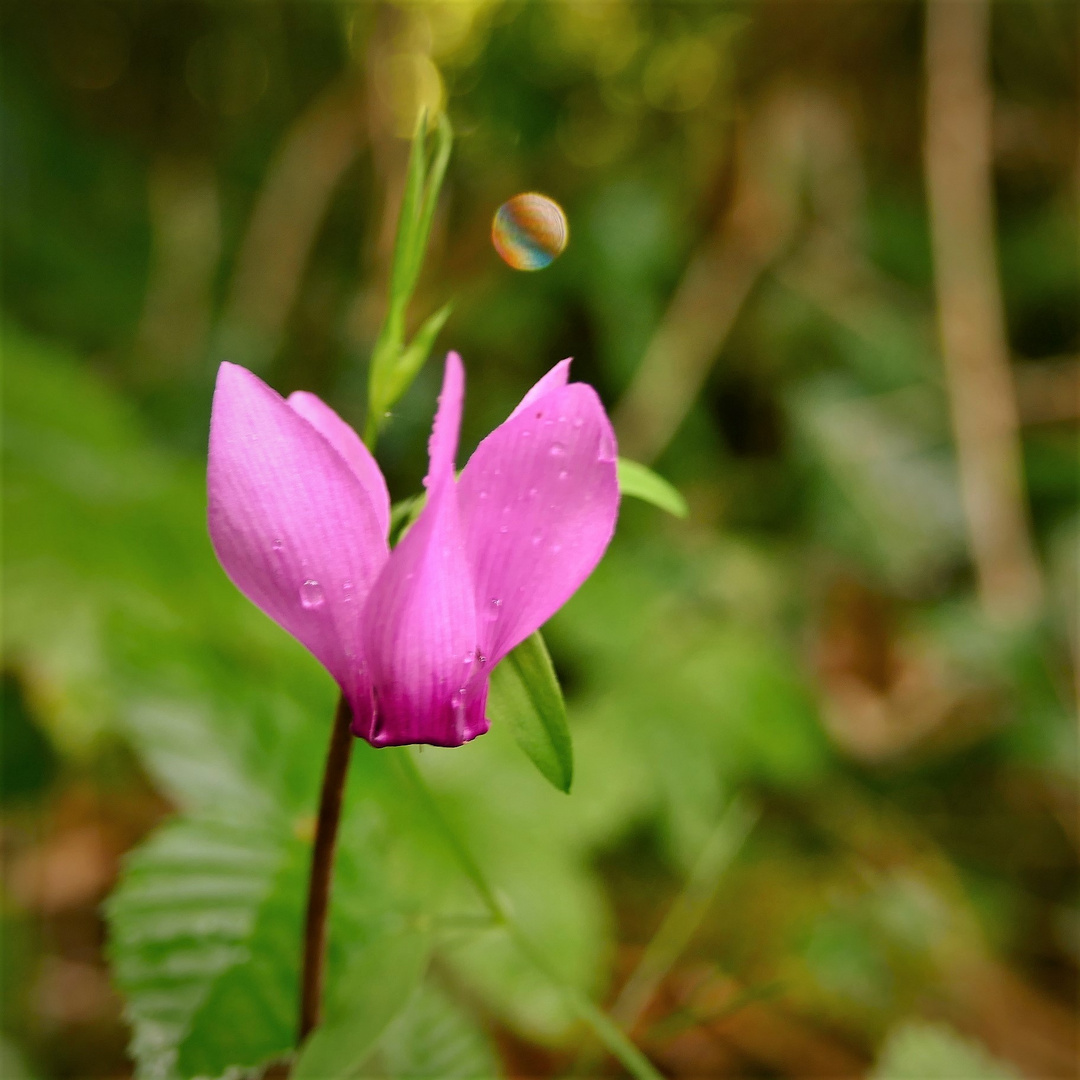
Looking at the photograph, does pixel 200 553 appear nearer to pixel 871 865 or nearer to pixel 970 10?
pixel 871 865

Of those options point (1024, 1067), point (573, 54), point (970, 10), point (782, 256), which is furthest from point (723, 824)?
point (573, 54)

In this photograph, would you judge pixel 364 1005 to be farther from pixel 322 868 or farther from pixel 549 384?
pixel 549 384

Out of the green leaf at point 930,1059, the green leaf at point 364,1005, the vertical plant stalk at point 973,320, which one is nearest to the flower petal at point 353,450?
the green leaf at point 364,1005

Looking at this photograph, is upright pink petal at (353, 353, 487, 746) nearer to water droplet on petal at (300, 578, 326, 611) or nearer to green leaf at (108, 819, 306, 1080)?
water droplet on petal at (300, 578, 326, 611)

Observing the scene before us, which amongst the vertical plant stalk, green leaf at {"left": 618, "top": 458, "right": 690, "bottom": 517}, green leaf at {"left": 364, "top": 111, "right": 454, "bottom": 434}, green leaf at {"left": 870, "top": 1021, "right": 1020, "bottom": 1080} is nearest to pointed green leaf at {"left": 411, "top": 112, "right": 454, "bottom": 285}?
green leaf at {"left": 364, "top": 111, "right": 454, "bottom": 434}

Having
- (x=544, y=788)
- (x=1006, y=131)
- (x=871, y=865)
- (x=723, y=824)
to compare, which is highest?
(x=1006, y=131)

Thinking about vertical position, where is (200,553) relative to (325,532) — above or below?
below
